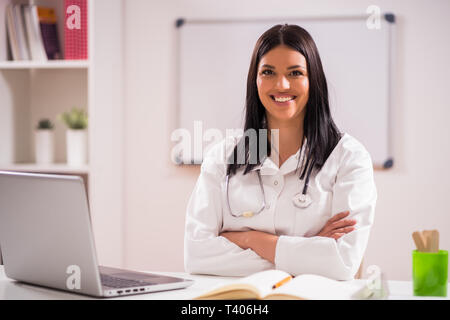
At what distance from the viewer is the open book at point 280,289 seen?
3.80 feet

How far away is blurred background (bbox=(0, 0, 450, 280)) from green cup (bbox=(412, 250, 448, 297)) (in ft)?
4.85

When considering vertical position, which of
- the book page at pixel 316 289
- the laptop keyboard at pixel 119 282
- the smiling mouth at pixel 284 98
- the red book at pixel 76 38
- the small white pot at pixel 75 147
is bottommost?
the laptop keyboard at pixel 119 282

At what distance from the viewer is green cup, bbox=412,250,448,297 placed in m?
1.32

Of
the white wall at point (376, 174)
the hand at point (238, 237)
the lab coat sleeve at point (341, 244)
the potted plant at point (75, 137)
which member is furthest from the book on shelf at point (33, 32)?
the lab coat sleeve at point (341, 244)

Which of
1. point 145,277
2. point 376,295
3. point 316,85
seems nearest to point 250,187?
point 316,85

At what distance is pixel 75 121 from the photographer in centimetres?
291

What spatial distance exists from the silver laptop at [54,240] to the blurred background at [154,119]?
144 cm

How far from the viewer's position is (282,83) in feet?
6.02

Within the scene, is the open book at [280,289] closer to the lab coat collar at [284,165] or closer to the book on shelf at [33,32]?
the lab coat collar at [284,165]

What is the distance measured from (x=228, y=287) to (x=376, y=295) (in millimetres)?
335

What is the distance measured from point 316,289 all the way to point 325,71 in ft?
6.06

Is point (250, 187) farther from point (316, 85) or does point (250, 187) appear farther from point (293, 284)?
point (293, 284)

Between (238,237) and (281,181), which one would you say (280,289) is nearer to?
(238,237)

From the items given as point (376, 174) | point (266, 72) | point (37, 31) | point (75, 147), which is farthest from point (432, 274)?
point (37, 31)
